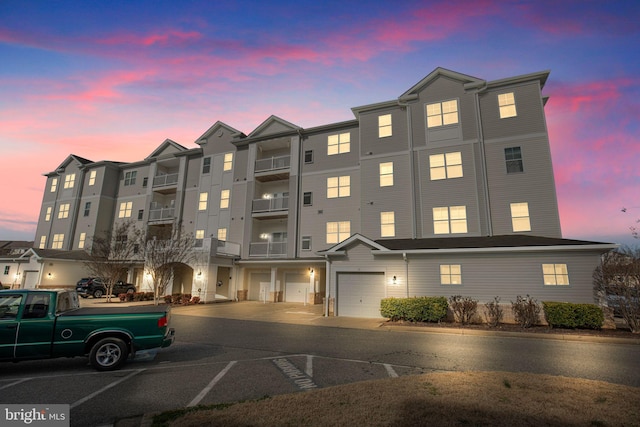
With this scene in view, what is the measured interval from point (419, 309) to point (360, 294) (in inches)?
154

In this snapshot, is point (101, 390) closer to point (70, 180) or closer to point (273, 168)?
point (273, 168)

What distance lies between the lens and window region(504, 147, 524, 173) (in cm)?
1917

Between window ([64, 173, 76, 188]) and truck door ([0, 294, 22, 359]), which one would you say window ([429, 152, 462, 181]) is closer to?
truck door ([0, 294, 22, 359])

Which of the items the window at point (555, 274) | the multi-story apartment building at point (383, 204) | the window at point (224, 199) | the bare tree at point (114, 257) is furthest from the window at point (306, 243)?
the window at point (555, 274)

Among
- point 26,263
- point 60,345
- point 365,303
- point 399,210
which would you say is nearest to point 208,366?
point 60,345

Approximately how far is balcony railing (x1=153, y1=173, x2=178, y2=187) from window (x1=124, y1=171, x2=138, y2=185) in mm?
4466

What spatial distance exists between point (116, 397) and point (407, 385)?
5103 mm

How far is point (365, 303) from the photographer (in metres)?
18.3

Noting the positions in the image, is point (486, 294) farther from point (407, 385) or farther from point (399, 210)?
point (407, 385)

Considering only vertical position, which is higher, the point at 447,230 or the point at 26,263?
the point at 447,230

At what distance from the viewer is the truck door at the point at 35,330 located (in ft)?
21.9

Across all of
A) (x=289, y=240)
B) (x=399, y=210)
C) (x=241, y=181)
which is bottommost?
(x=289, y=240)

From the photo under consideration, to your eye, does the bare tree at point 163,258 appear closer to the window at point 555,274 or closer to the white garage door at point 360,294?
the white garage door at point 360,294

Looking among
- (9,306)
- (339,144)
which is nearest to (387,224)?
(339,144)
